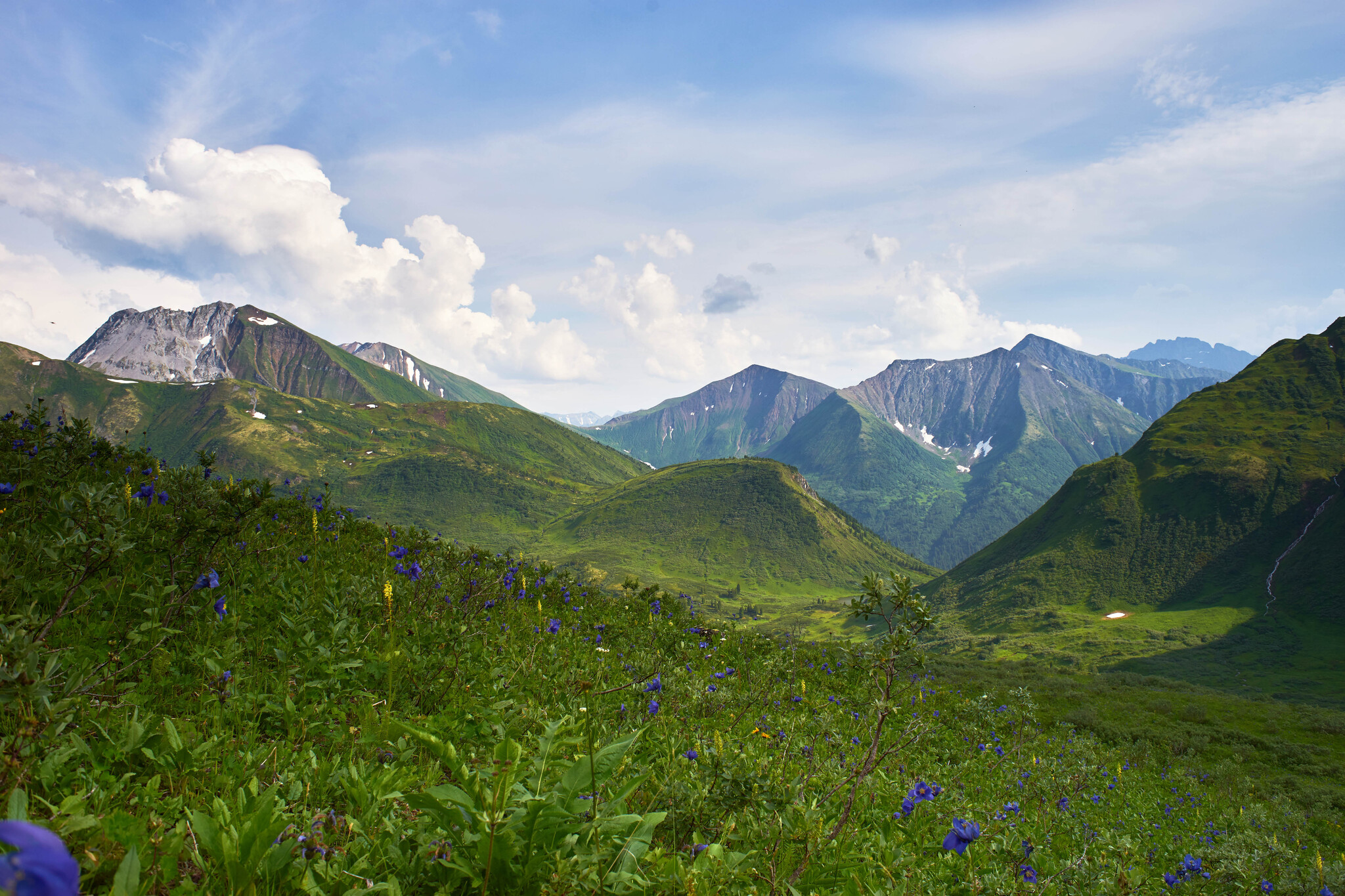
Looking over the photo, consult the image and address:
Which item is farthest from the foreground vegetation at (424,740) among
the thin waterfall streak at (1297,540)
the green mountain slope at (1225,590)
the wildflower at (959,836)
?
the thin waterfall streak at (1297,540)

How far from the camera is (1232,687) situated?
366 ft

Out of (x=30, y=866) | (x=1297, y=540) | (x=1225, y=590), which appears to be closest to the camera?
(x=30, y=866)

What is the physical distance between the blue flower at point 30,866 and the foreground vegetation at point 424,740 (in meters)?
2.01

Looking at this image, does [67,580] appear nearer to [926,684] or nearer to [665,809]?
[665,809]

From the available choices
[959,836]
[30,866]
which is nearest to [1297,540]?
[959,836]

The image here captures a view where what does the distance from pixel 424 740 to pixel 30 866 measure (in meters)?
3.34

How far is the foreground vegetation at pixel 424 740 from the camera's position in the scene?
3.01 metres

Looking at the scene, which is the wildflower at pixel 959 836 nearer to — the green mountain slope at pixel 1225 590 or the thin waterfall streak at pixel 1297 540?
the green mountain slope at pixel 1225 590

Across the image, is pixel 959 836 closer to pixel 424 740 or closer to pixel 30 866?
pixel 424 740

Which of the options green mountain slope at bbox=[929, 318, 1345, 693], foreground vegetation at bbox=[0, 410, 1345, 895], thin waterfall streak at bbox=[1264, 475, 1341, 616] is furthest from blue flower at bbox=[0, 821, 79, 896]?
thin waterfall streak at bbox=[1264, 475, 1341, 616]

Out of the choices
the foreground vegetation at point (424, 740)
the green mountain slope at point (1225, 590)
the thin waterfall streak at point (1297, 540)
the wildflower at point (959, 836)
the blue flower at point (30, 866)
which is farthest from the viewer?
the thin waterfall streak at point (1297, 540)

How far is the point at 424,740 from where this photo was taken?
150 inches

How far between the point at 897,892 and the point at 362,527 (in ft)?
37.8

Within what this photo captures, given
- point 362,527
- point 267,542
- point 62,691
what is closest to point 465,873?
point 62,691
